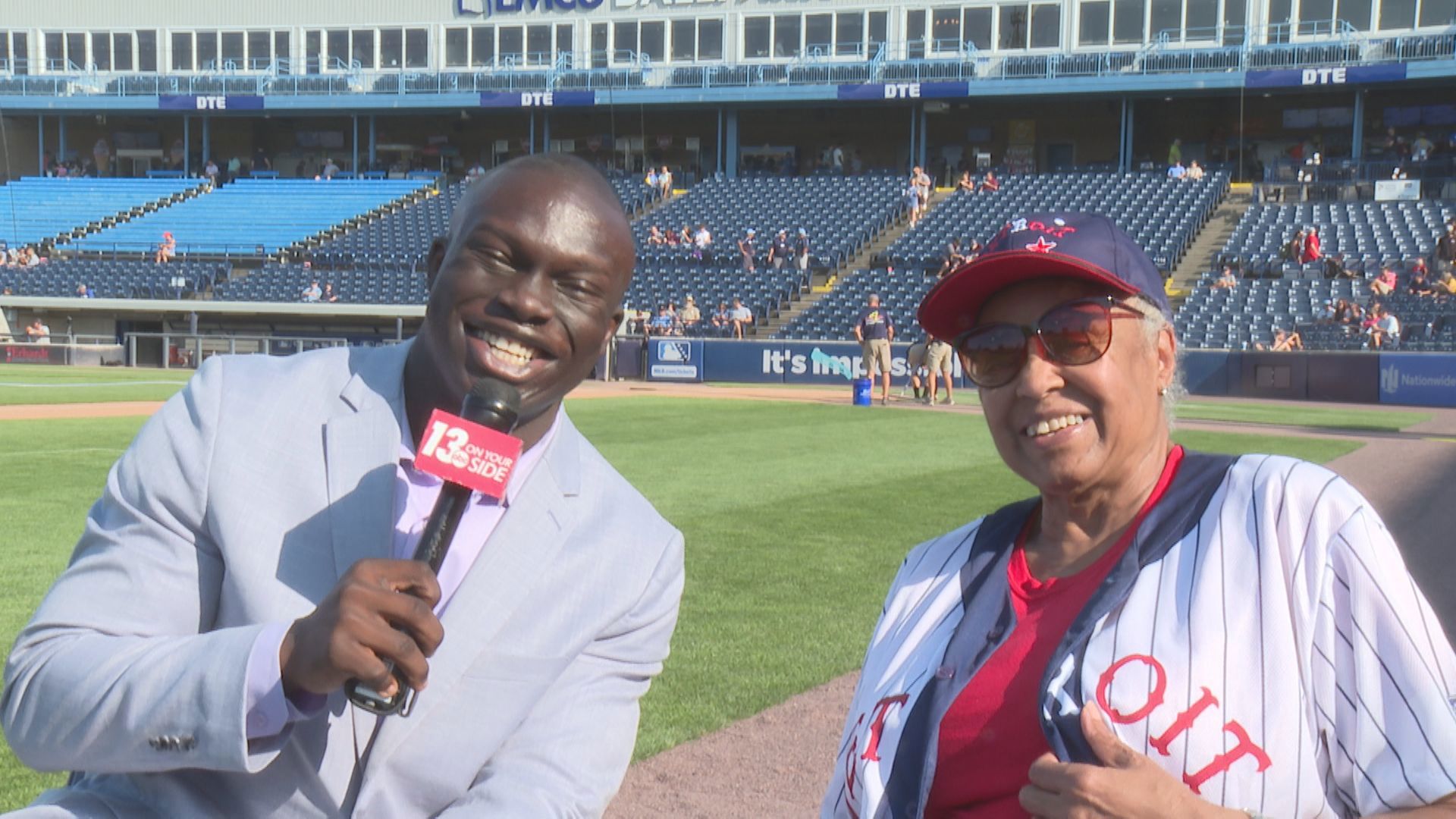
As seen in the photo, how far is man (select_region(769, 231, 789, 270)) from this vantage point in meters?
40.7

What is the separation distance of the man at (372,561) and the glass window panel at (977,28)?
47.3m

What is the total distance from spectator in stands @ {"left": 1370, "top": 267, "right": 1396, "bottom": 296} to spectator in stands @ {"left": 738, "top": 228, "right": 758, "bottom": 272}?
15.8 m

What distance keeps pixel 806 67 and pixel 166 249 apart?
21.3m

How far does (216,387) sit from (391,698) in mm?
802

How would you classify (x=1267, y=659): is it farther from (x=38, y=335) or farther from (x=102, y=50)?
(x=102, y=50)

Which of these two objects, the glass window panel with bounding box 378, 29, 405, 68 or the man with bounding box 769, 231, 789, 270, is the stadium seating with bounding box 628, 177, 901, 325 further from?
the glass window panel with bounding box 378, 29, 405, 68

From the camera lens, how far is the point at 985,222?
40.5 metres

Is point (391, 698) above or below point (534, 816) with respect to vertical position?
above

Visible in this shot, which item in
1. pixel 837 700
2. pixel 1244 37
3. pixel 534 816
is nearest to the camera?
pixel 534 816

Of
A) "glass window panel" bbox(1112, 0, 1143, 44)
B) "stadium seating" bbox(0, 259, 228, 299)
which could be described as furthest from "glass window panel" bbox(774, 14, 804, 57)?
"stadium seating" bbox(0, 259, 228, 299)

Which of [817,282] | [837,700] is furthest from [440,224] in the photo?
[837,700]

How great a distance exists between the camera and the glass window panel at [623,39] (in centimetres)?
5103

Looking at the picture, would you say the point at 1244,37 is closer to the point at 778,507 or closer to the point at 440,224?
the point at 440,224

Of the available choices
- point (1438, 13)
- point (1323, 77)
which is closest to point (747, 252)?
point (1323, 77)
